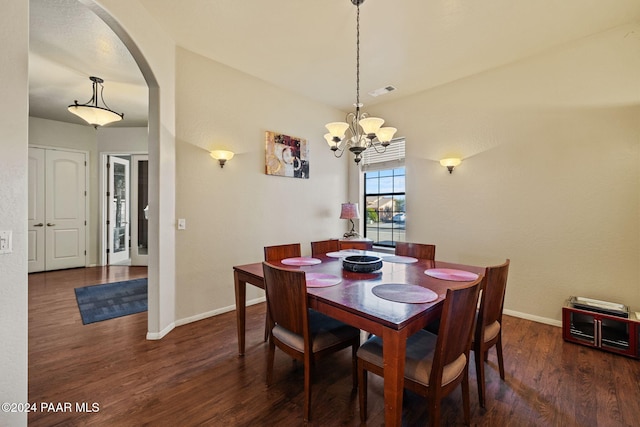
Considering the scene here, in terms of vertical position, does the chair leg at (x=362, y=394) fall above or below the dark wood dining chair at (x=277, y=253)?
below

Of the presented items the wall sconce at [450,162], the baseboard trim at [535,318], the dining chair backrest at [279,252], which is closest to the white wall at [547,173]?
the baseboard trim at [535,318]

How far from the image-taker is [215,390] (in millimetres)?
1874

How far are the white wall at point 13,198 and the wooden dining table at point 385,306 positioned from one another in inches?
48.6

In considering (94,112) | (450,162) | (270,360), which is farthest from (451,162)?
(94,112)

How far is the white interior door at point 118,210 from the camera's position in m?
5.88

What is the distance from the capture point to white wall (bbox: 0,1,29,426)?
1.19 m

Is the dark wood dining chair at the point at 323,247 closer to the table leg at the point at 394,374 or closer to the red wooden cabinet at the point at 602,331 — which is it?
the table leg at the point at 394,374

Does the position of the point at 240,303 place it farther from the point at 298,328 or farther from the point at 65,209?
the point at 65,209

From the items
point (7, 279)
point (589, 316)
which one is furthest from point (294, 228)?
point (589, 316)

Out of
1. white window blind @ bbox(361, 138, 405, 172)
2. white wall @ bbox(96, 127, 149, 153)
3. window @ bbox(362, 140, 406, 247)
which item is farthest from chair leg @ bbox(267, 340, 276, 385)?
white wall @ bbox(96, 127, 149, 153)

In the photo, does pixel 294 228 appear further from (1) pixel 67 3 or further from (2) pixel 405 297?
(1) pixel 67 3

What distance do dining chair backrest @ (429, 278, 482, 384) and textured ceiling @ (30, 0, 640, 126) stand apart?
241 centimetres

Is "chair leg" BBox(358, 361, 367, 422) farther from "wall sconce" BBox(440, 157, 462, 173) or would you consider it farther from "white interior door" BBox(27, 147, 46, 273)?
"white interior door" BBox(27, 147, 46, 273)

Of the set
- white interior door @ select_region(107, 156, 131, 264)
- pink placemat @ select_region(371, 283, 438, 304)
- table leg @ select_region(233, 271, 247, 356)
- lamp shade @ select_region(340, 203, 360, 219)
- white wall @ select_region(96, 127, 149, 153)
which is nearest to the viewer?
pink placemat @ select_region(371, 283, 438, 304)
